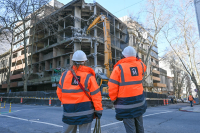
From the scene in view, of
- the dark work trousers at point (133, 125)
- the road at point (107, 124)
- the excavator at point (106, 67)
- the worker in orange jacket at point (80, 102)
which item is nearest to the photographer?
the worker in orange jacket at point (80, 102)

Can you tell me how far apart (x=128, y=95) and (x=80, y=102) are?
0.82 metres

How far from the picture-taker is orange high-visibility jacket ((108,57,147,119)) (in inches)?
99.7

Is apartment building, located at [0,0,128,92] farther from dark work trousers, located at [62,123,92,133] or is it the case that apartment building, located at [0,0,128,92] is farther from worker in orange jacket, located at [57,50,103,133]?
dark work trousers, located at [62,123,92,133]

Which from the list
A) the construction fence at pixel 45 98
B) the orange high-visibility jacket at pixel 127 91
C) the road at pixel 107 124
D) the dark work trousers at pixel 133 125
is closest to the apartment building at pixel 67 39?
the construction fence at pixel 45 98

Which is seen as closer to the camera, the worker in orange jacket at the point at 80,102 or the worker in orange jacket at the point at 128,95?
the worker in orange jacket at the point at 80,102

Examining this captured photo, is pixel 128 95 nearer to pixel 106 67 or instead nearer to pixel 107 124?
pixel 107 124

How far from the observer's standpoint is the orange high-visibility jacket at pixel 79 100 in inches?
90.9

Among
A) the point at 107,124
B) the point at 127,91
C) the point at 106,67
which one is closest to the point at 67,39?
the point at 106,67

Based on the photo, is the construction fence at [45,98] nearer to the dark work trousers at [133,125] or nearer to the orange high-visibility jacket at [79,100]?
the dark work trousers at [133,125]

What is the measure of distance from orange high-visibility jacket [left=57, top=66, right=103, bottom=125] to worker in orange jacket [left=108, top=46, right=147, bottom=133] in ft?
1.18

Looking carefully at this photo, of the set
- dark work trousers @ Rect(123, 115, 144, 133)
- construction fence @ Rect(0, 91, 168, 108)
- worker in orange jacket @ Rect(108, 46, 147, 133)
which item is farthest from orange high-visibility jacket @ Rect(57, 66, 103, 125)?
construction fence @ Rect(0, 91, 168, 108)

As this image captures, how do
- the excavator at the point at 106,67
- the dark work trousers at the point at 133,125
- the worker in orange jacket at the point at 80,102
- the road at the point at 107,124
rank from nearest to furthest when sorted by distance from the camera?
the worker in orange jacket at the point at 80,102
the dark work trousers at the point at 133,125
the road at the point at 107,124
the excavator at the point at 106,67

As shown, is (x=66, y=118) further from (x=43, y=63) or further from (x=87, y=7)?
(x=43, y=63)

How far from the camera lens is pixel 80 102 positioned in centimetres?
233
